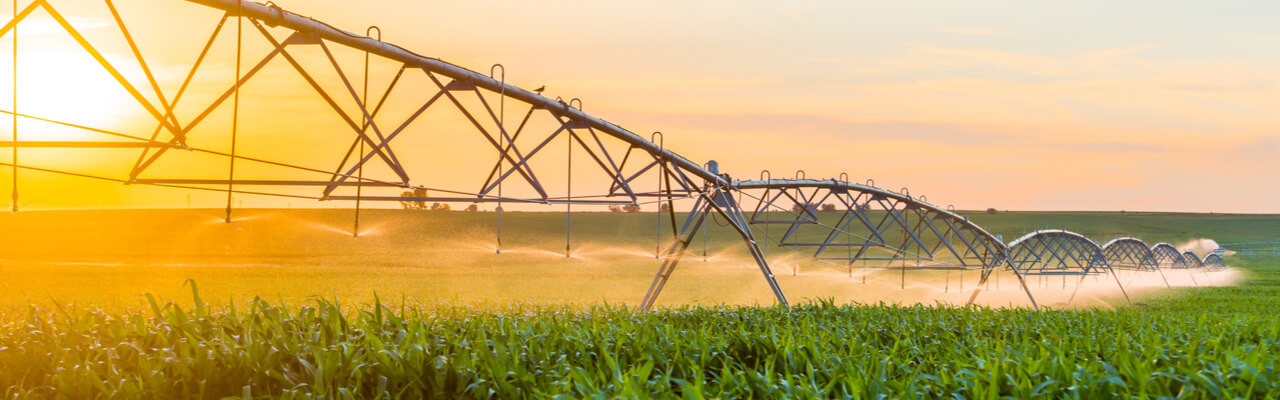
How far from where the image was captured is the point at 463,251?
62.8 metres

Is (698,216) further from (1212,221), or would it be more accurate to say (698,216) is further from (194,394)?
(1212,221)

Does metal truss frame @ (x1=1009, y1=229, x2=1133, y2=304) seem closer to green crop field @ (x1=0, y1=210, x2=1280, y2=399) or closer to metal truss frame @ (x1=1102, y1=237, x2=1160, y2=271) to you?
metal truss frame @ (x1=1102, y1=237, x2=1160, y2=271)

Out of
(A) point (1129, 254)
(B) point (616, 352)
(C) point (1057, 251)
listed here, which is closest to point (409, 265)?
(C) point (1057, 251)

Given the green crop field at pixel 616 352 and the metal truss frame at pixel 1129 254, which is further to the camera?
the metal truss frame at pixel 1129 254

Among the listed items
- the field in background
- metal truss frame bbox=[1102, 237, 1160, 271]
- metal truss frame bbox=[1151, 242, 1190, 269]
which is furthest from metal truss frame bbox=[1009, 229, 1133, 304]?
metal truss frame bbox=[1151, 242, 1190, 269]

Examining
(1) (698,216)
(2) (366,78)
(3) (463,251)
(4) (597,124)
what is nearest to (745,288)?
(3) (463,251)

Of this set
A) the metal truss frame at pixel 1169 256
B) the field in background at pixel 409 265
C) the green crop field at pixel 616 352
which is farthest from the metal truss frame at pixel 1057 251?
the metal truss frame at pixel 1169 256

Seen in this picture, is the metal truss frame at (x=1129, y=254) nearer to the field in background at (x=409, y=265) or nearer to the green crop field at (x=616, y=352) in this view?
the field in background at (x=409, y=265)

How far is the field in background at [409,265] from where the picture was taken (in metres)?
37.9

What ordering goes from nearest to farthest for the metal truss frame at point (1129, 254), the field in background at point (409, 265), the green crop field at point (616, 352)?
1. the green crop field at point (616, 352)
2. the field in background at point (409, 265)
3. the metal truss frame at point (1129, 254)

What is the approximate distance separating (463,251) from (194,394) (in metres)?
56.2

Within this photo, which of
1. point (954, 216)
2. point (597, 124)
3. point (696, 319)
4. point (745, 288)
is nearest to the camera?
point (696, 319)

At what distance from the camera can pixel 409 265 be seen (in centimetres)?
5412

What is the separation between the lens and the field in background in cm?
3791
